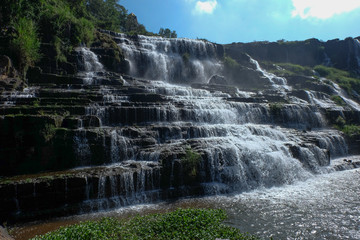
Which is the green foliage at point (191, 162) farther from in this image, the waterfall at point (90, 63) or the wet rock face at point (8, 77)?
the waterfall at point (90, 63)

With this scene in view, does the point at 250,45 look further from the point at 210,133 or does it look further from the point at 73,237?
the point at 73,237

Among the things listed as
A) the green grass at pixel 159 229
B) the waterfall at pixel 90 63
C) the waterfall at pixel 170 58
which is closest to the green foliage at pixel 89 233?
the green grass at pixel 159 229

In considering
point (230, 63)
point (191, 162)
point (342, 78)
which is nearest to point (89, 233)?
point (191, 162)

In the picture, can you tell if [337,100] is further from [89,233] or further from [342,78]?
[89,233]

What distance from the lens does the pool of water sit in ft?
23.2

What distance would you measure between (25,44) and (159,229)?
15.2 meters

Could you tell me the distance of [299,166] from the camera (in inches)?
514

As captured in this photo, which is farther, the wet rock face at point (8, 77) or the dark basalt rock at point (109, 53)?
the dark basalt rock at point (109, 53)

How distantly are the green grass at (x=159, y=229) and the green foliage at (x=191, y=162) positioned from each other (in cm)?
303

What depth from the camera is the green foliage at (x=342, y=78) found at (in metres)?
31.7

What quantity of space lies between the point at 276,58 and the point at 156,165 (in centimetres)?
4038

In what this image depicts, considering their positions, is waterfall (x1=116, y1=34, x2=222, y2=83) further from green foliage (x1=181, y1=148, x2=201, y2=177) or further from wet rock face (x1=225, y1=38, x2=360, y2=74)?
green foliage (x1=181, y1=148, x2=201, y2=177)

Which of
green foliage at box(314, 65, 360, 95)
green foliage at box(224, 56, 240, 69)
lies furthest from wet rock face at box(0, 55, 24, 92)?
green foliage at box(314, 65, 360, 95)

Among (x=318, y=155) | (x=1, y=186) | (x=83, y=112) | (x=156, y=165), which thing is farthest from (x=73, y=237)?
(x=318, y=155)
